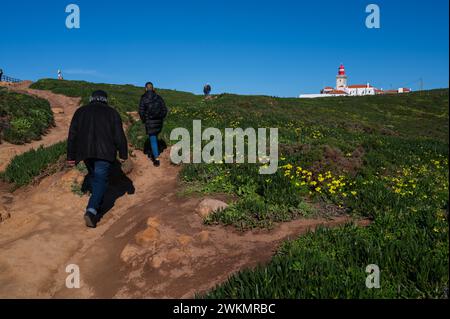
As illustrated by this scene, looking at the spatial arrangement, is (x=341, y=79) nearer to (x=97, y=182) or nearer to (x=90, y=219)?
(x=97, y=182)

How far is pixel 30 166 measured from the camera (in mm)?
9461

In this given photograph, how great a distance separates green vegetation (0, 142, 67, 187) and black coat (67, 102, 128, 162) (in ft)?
10.2

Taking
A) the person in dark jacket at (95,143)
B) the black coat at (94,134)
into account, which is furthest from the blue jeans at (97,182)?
the black coat at (94,134)

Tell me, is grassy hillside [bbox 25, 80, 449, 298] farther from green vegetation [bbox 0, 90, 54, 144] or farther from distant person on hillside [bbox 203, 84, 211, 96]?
distant person on hillside [bbox 203, 84, 211, 96]

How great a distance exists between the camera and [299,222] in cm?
646

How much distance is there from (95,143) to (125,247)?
232 centimetres

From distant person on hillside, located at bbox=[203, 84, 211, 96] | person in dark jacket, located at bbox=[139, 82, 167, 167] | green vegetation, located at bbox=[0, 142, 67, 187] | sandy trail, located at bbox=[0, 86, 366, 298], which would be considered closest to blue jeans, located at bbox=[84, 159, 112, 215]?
sandy trail, located at bbox=[0, 86, 366, 298]

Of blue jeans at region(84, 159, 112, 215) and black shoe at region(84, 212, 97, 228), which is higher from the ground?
blue jeans at region(84, 159, 112, 215)

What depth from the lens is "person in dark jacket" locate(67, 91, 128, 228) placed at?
679 centimetres

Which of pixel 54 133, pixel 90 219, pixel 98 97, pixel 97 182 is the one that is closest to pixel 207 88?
pixel 54 133

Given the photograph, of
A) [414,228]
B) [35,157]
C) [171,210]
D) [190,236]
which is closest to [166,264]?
[190,236]

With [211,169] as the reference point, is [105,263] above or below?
below

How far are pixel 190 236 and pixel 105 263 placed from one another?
140 centimetres
